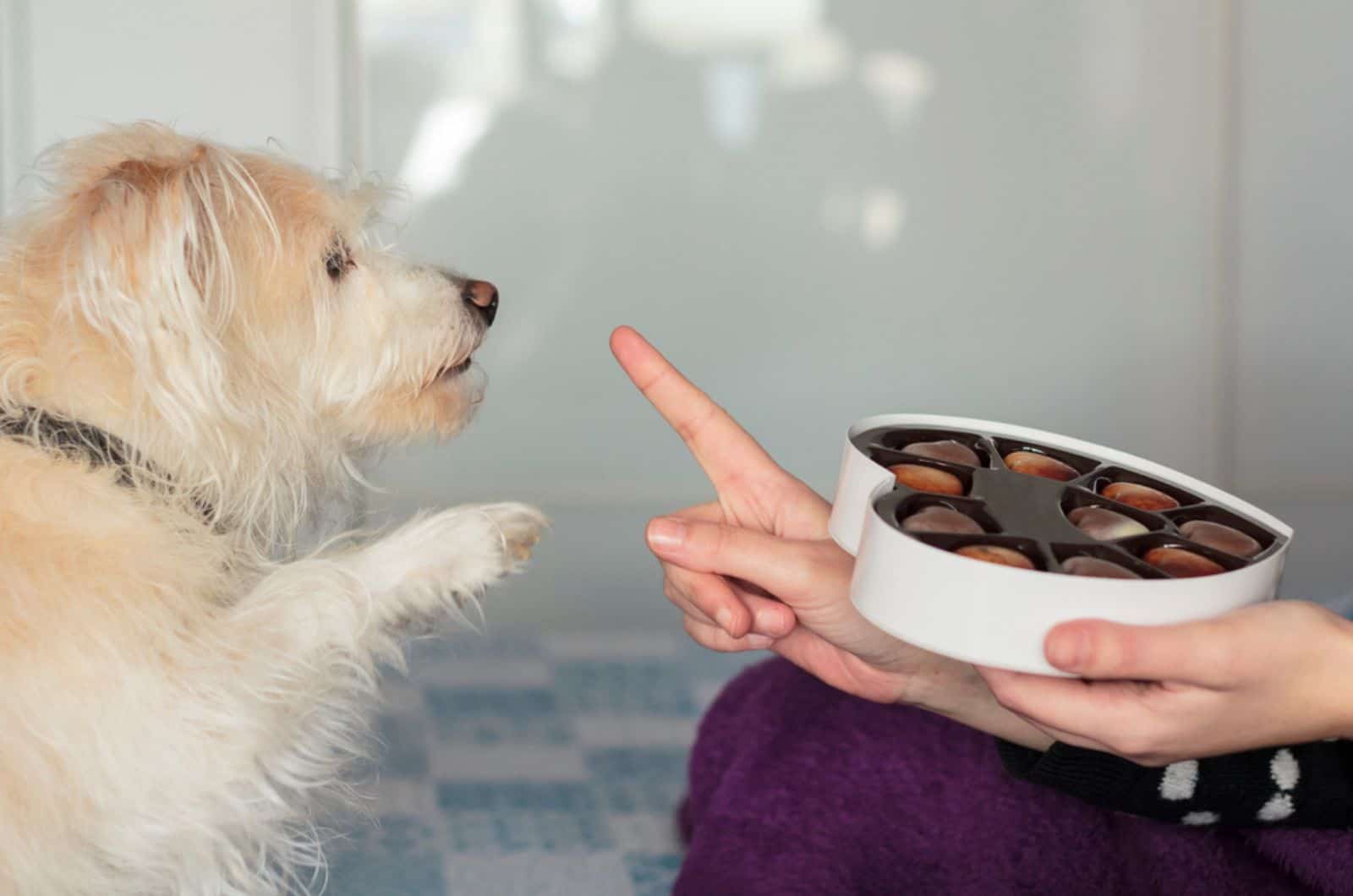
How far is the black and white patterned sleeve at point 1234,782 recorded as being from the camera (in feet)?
3.63

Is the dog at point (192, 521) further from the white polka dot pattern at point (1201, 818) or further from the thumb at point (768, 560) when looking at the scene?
the white polka dot pattern at point (1201, 818)

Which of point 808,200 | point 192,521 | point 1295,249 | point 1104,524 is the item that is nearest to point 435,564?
point 192,521

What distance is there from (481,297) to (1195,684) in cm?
80

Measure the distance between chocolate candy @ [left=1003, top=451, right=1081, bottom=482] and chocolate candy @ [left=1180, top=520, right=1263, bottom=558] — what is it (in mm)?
100

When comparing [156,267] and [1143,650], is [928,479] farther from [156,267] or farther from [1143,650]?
[156,267]

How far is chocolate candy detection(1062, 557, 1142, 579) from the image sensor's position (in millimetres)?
793

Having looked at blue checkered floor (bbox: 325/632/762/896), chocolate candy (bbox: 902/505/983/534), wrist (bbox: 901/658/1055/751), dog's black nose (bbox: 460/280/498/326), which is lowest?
blue checkered floor (bbox: 325/632/762/896)

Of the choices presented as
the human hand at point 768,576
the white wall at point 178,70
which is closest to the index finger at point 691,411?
the human hand at point 768,576

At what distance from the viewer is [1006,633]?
2.46ft

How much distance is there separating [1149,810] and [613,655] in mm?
1240

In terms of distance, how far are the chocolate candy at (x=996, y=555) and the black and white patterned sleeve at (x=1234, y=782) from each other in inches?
14.8

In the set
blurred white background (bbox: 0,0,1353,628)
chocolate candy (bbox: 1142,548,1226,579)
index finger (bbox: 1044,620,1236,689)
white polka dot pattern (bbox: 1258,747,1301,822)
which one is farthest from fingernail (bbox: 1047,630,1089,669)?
blurred white background (bbox: 0,0,1353,628)

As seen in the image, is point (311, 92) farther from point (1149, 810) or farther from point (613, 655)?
point (1149, 810)

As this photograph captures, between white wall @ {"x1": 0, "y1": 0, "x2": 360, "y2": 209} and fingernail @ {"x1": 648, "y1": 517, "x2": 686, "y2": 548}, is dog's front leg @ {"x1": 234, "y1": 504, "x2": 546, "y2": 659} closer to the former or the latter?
fingernail @ {"x1": 648, "y1": 517, "x2": 686, "y2": 548}
